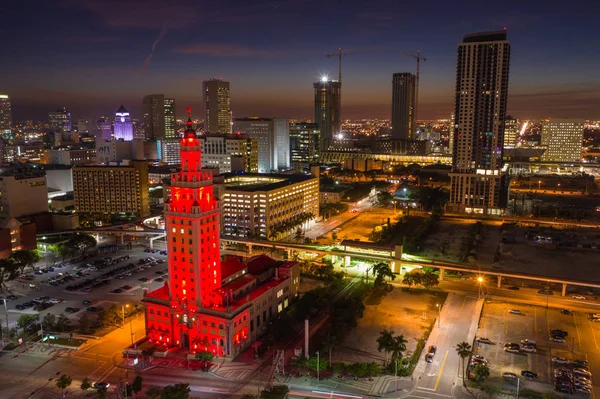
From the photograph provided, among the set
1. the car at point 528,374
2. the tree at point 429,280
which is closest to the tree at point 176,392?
the car at point 528,374

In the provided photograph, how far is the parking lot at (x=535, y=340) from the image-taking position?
168 feet

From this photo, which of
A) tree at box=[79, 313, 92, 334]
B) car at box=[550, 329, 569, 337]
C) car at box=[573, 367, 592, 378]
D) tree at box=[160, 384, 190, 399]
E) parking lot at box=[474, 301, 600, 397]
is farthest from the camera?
tree at box=[79, 313, 92, 334]

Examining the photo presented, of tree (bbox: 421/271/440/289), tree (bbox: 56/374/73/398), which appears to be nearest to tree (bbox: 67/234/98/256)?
tree (bbox: 56/374/73/398)

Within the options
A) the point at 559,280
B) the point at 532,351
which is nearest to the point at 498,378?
the point at 532,351

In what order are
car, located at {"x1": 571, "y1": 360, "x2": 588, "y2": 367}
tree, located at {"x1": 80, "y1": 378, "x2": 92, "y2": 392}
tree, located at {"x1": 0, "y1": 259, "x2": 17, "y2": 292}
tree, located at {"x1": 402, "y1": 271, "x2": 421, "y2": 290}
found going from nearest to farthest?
1. tree, located at {"x1": 80, "y1": 378, "x2": 92, "y2": 392}
2. car, located at {"x1": 571, "y1": 360, "x2": 588, "y2": 367}
3. tree, located at {"x1": 402, "y1": 271, "x2": 421, "y2": 290}
4. tree, located at {"x1": 0, "y1": 259, "x2": 17, "y2": 292}

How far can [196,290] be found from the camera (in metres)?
56.8

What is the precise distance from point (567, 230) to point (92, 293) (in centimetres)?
10978

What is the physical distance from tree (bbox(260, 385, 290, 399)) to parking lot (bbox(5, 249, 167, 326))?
3462 centimetres

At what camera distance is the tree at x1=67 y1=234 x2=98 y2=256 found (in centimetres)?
9319

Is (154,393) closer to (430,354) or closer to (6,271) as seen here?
(430,354)

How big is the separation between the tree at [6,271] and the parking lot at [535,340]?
232 ft

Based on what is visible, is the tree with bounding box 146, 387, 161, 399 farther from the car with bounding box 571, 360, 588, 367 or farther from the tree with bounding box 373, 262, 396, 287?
the car with bounding box 571, 360, 588, 367

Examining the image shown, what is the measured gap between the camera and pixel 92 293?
75.3 m

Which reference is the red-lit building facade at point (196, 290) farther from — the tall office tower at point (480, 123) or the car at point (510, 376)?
the tall office tower at point (480, 123)
